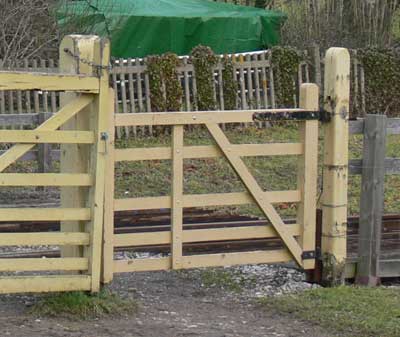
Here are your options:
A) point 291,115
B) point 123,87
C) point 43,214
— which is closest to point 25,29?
point 123,87

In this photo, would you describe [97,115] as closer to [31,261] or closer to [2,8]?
[31,261]

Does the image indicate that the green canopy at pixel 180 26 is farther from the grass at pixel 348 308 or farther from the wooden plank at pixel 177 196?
the grass at pixel 348 308

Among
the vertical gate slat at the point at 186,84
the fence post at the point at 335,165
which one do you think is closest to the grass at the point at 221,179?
the vertical gate slat at the point at 186,84

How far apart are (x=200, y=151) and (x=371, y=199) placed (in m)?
1.67

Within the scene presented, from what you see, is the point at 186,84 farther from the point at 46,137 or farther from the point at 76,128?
the point at 46,137

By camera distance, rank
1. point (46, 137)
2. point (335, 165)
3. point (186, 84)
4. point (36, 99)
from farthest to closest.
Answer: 1. point (186, 84)
2. point (36, 99)
3. point (335, 165)
4. point (46, 137)

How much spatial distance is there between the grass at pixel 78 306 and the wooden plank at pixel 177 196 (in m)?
0.61

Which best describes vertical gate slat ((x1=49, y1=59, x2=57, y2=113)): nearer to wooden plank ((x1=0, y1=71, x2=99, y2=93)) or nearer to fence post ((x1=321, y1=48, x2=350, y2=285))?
fence post ((x1=321, y1=48, x2=350, y2=285))

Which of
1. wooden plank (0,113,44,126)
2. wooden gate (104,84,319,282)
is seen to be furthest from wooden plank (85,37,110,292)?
wooden plank (0,113,44,126)

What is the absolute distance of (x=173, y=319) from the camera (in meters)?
6.69

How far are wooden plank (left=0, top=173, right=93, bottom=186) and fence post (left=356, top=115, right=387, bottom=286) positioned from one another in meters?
2.52

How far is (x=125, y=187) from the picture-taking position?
1283 cm

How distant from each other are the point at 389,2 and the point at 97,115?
1774cm

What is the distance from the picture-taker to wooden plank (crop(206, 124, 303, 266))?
717 centimetres
